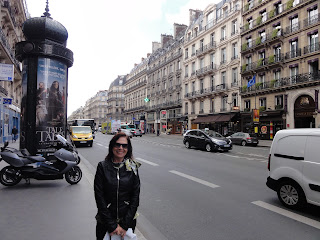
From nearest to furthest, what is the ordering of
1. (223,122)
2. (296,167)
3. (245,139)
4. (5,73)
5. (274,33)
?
(296,167) → (5,73) → (245,139) → (274,33) → (223,122)

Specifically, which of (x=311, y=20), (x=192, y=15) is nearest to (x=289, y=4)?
(x=311, y=20)

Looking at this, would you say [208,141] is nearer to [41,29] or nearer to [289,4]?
[41,29]

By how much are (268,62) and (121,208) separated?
3055 centimetres

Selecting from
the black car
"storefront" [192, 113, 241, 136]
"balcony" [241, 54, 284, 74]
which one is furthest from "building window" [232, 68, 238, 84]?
the black car

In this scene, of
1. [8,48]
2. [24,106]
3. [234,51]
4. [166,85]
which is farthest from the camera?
[166,85]

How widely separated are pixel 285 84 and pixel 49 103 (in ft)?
85.0

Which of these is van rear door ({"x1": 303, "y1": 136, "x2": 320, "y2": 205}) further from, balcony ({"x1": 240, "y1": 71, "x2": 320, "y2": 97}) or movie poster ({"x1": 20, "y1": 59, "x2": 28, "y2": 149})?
balcony ({"x1": 240, "y1": 71, "x2": 320, "y2": 97})

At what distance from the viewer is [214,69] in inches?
1484

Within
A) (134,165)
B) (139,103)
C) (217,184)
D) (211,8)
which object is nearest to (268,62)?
(211,8)

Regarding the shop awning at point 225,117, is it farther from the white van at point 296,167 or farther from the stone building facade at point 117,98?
the stone building facade at point 117,98

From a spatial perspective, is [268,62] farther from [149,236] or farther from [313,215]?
[149,236]

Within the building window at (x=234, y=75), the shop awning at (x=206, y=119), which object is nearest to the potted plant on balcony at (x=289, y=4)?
the building window at (x=234, y=75)

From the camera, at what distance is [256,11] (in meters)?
31.1

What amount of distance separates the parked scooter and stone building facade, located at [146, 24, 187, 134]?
39.9 meters
